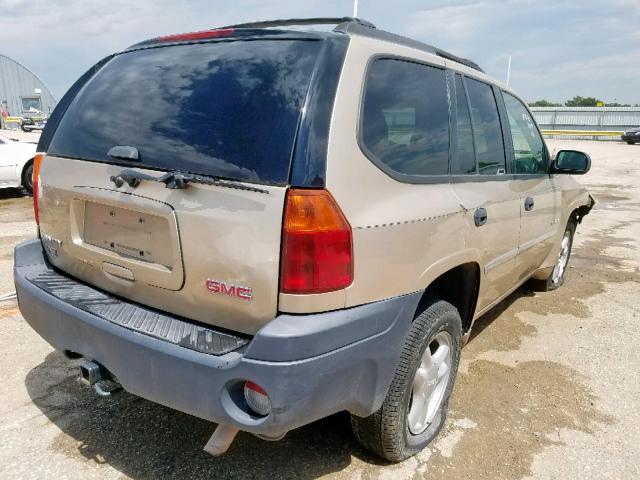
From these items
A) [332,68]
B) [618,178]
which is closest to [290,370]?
[332,68]

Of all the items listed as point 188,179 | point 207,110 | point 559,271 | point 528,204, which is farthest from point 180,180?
point 559,271

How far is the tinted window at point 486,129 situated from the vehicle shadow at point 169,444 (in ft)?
5.40

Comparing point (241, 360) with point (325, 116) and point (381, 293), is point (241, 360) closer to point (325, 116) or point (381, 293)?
point (381, 293)

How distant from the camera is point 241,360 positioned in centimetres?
172

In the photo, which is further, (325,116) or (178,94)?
(178,94)

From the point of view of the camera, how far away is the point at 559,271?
520 centimetres

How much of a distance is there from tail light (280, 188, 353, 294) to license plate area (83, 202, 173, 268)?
20.5 inches

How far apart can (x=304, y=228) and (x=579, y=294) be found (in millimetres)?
4289

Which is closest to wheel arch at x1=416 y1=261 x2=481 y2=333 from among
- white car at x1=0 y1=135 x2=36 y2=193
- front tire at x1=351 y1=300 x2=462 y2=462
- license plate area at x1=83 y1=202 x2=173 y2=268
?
Answer: front tire at x1=351 y1=300 x2=462 y2=462

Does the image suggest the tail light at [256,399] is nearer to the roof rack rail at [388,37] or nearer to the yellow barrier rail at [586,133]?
the roof rack rail at [388,37]

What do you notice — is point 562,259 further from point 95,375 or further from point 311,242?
point 95,375

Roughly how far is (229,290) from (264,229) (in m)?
0.26

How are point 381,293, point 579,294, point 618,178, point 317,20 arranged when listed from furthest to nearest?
point 618,178 → point 579,294 → point 317,20 → point 381,293

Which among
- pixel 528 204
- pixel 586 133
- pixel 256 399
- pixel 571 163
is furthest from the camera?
pixel 586 133
